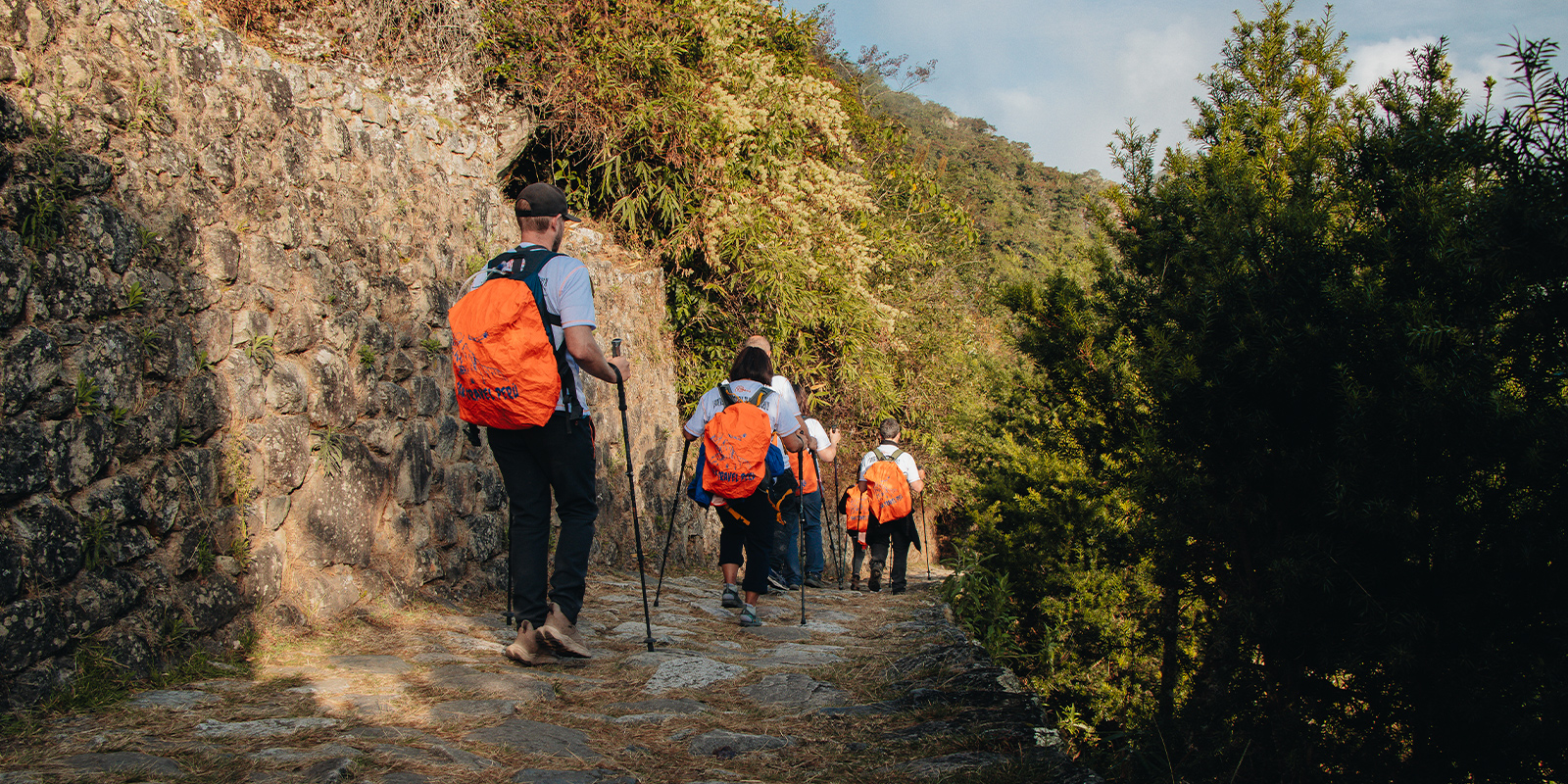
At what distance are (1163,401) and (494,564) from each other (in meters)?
4.06

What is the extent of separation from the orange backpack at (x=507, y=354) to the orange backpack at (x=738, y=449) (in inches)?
70.3

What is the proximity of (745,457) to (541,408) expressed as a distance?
1.89 metres

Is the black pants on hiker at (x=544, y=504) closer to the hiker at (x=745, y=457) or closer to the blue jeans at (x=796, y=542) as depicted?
the hiker at (x=745, y=457)

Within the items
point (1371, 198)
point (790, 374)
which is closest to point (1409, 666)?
point (1371, 198)

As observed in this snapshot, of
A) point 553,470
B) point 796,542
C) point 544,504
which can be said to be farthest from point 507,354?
point 796,542

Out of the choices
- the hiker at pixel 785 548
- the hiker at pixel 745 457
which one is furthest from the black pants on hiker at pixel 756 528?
the hiker at pixel 785 548

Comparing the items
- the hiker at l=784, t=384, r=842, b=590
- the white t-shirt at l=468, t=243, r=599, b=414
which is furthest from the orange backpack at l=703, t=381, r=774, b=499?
the white t-shirt at l=468, t=243, r=599, b=414

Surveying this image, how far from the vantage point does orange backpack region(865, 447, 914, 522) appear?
8.83 metres

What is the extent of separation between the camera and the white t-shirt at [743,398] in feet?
19.0

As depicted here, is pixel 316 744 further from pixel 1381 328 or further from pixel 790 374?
pixel 790 374

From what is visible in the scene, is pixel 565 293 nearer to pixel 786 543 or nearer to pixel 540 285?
pixel 540 285

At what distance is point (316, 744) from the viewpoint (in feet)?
8.78

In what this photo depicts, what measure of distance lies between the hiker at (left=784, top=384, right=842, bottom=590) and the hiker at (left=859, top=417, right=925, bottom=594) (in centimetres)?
50

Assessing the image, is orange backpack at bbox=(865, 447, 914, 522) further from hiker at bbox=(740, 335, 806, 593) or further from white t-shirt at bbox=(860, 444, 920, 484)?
hiker at bbox=(740, 335, 806, 593)
